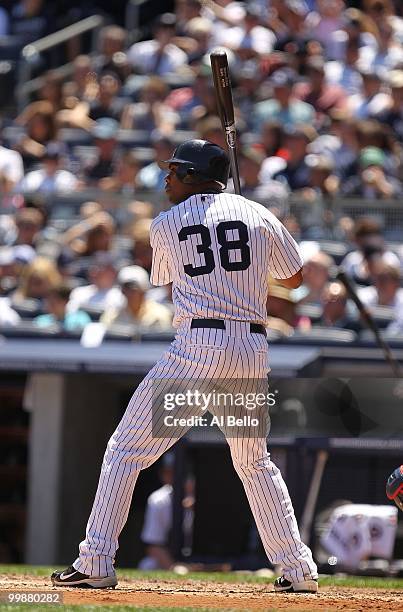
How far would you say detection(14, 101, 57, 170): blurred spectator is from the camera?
13617 mm

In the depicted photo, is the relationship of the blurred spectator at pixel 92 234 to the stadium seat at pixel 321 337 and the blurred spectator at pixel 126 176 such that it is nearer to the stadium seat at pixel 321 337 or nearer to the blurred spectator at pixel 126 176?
the blurred spectator at pixel 126 176

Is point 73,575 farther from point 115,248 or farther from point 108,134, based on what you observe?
point 108,134

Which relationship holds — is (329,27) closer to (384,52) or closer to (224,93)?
(384,52)

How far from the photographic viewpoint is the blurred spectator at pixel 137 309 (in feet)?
33.2

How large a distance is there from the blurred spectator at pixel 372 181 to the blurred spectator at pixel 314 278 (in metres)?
1.04

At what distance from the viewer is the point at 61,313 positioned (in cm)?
1057

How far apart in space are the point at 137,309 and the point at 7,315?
118cm

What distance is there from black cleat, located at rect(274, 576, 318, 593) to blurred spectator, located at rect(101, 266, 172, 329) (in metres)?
4.44

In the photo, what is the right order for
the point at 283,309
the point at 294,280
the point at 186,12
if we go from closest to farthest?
the point at 294,280 < the point at 283,309 < the point at 186,12

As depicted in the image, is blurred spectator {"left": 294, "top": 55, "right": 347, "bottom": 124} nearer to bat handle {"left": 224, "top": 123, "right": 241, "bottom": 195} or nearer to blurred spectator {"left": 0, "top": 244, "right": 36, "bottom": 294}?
blurred spectator {"left": 0, "top": 244, "right": 36, "bottom": 294}

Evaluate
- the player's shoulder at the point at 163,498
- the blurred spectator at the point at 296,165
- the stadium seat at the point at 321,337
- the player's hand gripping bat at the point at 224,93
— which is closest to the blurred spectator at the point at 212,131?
the blurred spectator at the point at 296,165

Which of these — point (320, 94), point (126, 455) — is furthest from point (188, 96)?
point (126, 455)

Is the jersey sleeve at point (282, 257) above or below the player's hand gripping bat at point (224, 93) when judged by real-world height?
below

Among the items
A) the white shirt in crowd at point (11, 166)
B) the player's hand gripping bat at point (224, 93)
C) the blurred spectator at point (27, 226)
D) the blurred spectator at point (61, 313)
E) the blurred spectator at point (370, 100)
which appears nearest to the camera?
the player's hand gripping bat at point (224, 93)
